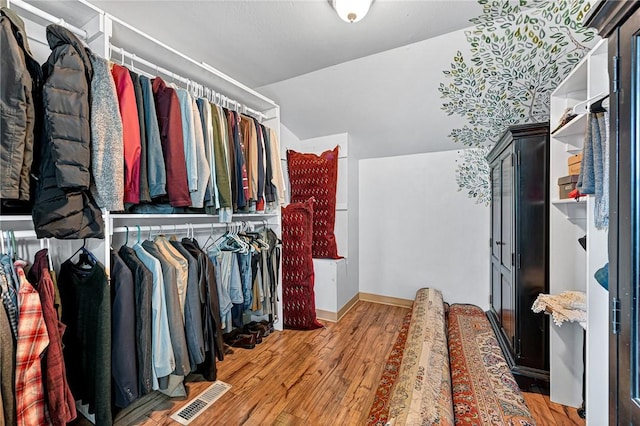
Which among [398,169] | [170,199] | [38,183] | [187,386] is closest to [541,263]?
[398,169]

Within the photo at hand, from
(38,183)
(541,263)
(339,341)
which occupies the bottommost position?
(339,341)

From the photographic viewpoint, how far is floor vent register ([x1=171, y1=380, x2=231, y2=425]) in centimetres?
153

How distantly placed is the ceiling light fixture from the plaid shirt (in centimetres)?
208

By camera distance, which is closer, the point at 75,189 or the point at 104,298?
the point at 75,189

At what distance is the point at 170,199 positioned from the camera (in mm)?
1573

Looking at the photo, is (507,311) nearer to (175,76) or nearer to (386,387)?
(386,387)

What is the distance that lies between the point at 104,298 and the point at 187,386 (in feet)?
3.19

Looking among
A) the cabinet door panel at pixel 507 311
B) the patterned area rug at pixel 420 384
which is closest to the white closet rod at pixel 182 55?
the patterned area rug at pixel 420 384

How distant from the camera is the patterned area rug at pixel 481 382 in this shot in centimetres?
129

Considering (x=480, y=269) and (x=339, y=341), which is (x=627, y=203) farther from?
(x=480, y=269)

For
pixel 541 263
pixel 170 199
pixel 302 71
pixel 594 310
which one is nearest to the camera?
pixel 594 310

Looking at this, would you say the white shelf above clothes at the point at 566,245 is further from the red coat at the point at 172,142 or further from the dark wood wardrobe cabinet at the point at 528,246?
the red coat at the point at 172,142

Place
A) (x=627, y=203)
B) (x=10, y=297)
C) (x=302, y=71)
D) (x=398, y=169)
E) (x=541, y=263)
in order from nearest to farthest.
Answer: (x=627, y=203)
(x=10, y=297)
(x=541, y=263)
(x=302, y=71)
(x=398, y=169)

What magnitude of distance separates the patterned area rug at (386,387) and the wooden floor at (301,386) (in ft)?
0.20
